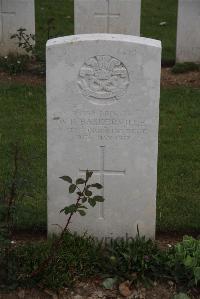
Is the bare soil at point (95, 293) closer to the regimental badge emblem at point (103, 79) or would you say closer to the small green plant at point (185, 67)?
the regimental badge emblem at point (103, 79)

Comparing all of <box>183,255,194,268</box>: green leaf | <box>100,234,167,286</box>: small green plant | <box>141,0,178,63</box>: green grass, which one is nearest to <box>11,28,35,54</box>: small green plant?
<box>141,0,178,63</box>: green grass

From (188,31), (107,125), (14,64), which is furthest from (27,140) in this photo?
(188,31)

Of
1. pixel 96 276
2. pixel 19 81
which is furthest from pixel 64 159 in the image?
pixel 19 81

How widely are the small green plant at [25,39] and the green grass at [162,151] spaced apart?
80cm

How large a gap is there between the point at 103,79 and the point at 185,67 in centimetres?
526

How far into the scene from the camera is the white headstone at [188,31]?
9.53m

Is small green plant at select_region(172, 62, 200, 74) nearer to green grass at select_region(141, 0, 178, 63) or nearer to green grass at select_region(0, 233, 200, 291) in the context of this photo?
green grass at select_region(141, 0, 178, 63)

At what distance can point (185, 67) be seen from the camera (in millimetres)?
9578

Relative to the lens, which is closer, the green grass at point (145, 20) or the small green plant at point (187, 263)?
the small green plant at point (187, 263)

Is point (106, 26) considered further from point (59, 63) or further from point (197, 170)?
→ point (59, 63)

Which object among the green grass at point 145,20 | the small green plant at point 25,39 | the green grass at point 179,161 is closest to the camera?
the green grass at point 179,161

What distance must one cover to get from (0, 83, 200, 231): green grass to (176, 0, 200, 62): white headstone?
1231 mm

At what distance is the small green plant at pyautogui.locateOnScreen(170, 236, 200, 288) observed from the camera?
434cm

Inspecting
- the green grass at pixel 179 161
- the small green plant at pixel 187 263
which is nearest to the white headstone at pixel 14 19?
the green grass at pixel 179 161
